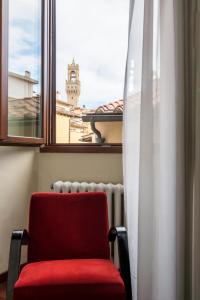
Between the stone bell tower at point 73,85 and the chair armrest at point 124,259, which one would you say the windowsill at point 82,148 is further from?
the chair armrest at point 124,259

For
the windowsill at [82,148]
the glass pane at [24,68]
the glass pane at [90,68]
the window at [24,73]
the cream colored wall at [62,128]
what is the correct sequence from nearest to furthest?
the window at [24,73]
the glass pane at [24,68]
the windowsill at [82,148]
the glass pane at [90,68]
the cream colored wall at [62,128]

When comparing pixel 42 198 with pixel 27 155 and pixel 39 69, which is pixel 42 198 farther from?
pixel 39 69

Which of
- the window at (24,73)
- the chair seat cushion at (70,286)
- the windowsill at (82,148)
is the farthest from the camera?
the windowsill at (82,148)

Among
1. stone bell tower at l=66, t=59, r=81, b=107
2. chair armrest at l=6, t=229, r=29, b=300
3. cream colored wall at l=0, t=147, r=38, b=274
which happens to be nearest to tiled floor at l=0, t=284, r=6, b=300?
cream colored wall at l=0, t=147, r=38, b=274

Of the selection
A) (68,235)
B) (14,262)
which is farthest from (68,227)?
(14,262)

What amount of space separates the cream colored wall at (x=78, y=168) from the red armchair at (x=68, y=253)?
57 centimetres

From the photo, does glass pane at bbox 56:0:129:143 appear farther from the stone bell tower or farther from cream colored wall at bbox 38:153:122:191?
cream colored wall at bbox 38:153:122:191

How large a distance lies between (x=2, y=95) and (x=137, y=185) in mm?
1046

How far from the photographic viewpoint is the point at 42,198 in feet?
6.15

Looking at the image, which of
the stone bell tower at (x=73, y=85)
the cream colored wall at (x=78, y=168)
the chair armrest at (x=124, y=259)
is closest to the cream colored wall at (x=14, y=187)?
the cream colored wall at (x=78, y=168)

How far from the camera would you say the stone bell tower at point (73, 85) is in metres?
2.65

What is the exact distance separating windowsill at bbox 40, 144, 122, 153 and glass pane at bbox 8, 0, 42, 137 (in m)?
0.16

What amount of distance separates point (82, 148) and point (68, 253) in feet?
3.08

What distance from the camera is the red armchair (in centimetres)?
141
